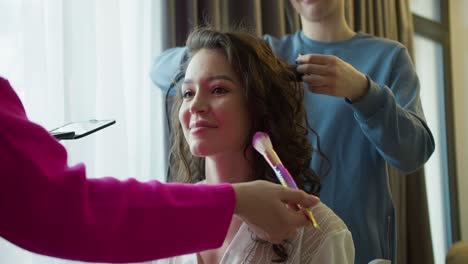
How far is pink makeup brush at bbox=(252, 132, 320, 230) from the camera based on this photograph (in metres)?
0.83

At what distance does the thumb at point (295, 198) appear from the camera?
2.57 feet

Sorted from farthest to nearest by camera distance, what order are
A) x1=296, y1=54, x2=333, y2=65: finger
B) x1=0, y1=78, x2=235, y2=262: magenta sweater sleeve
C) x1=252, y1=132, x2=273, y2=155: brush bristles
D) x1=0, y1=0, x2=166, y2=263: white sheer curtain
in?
x1=0, y1=0, x2=166, y2=263: white sheer curtain
x1=296, y1=54, x2=333, y2=65: finger
x1=252, y1=132, x2=273, y2=155: brush bristles
x1=0, y1=78, x2=235, y2=262: magenta sweater sleeve

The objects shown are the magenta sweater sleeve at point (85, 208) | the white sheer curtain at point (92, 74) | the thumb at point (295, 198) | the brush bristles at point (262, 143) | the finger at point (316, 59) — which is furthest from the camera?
the white sheer curtain at point (92, 74)

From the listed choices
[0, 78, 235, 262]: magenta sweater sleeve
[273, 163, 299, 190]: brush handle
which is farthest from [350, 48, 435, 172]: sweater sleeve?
[0, 78, 235, 262]: magenta sweater sleeve

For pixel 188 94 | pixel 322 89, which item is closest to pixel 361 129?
pixel 322 89

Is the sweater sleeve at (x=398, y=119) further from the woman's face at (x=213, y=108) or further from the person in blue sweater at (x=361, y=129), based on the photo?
the woman's face at (x=213, y=108)

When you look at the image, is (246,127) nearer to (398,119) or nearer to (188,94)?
(188,94)

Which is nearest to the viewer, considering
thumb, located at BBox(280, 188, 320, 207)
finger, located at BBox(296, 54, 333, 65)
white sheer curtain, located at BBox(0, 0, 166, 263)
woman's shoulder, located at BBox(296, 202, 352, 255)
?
thumb, located at BBox(280, 188, 320, 207)

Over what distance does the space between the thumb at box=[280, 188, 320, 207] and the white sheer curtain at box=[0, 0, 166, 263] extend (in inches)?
30.9

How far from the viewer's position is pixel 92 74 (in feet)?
4.89

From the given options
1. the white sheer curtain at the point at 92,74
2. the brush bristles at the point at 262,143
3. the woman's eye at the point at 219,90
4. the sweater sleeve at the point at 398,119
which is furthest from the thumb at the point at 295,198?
the white sheer curtain at the point at 92,74

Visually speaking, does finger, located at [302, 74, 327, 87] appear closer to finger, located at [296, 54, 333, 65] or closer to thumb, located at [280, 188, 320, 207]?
finger, located at [296, 54, 333, 65]

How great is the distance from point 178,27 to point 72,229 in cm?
122

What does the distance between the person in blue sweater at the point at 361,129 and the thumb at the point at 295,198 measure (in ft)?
1.67
